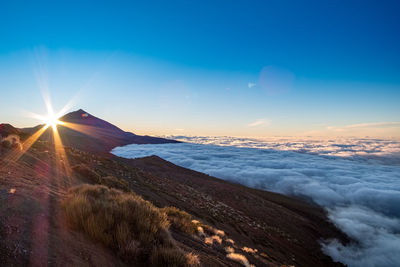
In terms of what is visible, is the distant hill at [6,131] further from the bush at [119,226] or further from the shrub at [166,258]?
the shrub at [166,258]

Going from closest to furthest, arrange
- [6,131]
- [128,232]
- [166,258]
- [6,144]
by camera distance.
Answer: [166,258]
[128,232]
[6,144]
[6,131]

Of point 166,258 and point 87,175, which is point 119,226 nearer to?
point 166,258

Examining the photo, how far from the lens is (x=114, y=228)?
3.80 meters

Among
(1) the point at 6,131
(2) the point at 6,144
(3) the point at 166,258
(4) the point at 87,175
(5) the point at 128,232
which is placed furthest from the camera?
(1) the point at 6,131

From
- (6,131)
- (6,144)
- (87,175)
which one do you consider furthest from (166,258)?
(6,131)

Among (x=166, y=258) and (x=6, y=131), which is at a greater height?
(x=6, y=131)

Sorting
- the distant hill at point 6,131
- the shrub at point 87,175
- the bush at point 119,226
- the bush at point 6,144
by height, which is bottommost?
the shrub at point 87,175

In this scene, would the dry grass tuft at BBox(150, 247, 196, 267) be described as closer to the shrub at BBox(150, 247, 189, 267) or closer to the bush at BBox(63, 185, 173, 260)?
the shrub at BBox(150, 247, 189, 267)

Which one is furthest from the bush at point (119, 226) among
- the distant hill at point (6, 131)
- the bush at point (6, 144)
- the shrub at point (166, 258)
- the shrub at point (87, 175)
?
the distant hill at point (6, 131)

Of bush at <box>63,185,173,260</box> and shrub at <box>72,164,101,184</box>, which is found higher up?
bush at <box>63,185,173,260</box>

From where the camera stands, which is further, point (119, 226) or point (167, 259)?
point (119, 226)

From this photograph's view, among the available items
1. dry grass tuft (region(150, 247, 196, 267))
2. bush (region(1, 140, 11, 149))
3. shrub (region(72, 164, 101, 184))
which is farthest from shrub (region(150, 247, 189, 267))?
bush (region(1, 140, 11, 149))

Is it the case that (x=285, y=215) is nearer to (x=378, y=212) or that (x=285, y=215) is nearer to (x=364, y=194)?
(x=378, y=212)

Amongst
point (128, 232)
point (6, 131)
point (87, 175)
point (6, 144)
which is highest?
point (6, 131)
